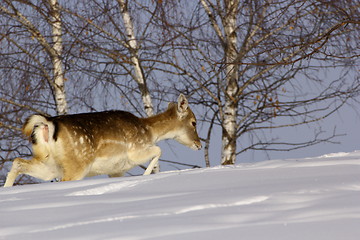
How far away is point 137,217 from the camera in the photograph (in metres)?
4.12

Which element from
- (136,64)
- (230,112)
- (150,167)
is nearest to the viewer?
(150,167)

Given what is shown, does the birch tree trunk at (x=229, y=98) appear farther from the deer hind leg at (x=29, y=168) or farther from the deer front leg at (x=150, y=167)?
the deer hind leg at (x=29, y=168)

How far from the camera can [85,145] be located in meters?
8.70

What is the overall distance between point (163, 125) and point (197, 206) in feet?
20.7

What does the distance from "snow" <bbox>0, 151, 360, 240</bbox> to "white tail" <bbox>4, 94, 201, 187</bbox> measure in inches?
91.7

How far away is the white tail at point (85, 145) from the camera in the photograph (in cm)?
856

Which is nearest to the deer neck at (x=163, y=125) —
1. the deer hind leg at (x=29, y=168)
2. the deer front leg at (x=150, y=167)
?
the deer front leg at (x=150, y=167)

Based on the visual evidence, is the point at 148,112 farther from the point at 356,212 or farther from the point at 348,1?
the point at 356,212

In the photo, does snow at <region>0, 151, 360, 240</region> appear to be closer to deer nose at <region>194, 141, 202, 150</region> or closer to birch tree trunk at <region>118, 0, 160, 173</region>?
deer nose at <region>194, 141, 202, 150</region>

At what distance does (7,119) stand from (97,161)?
3.90m

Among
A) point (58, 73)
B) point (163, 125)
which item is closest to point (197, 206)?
point (163, 125)

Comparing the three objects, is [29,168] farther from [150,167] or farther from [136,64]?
[136,64]

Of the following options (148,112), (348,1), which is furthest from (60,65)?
(348,1)

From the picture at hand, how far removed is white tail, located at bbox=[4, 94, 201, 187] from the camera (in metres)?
8.56
